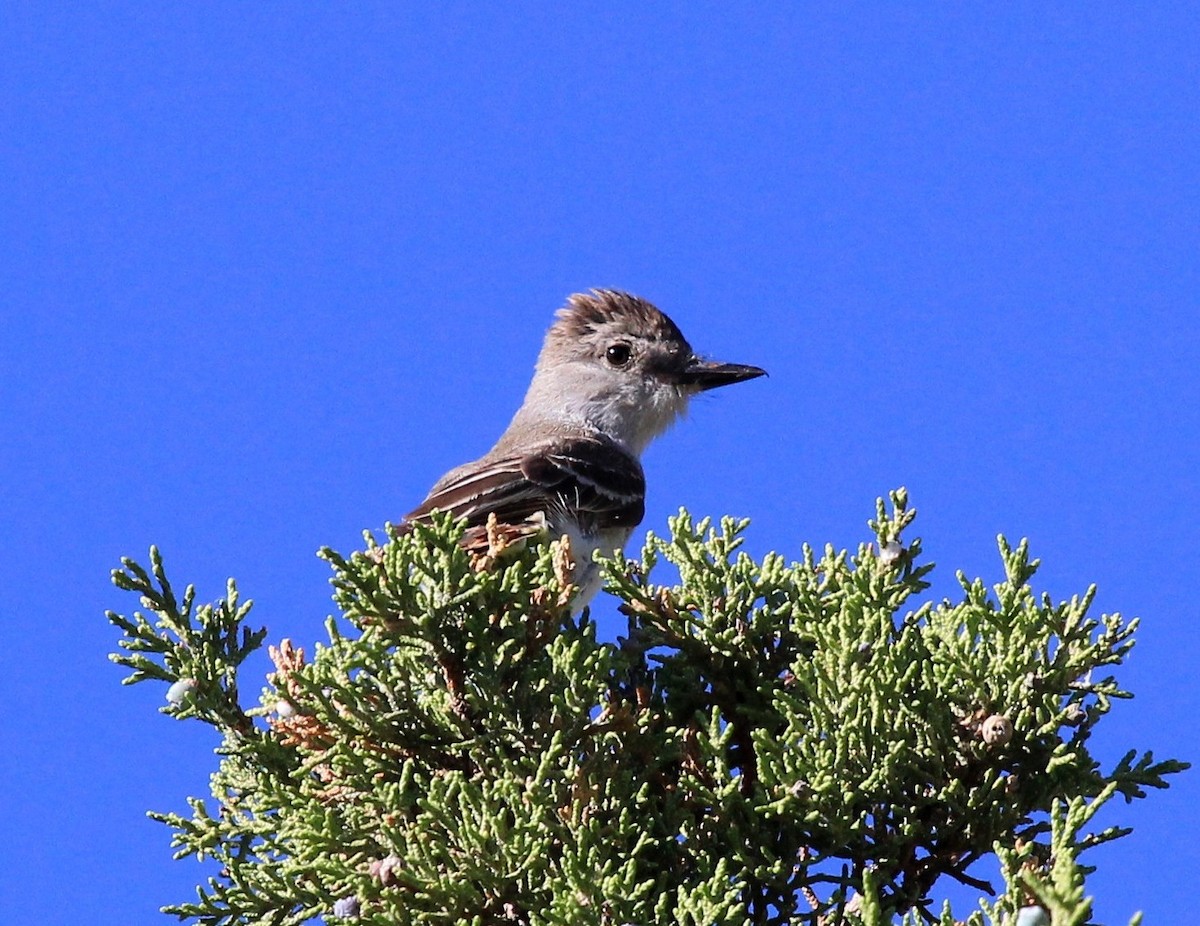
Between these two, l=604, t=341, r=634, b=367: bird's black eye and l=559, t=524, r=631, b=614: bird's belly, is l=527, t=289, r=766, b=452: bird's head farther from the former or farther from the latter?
l=559, t=524, r=631, b=614: bird's belly

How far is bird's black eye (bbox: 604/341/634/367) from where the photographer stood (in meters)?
8.73

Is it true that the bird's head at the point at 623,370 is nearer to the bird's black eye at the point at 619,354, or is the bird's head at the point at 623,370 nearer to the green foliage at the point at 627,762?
the bird's black eye at the point at 619,354

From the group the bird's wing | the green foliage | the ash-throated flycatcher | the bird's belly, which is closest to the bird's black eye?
the ash-throated flycatcher

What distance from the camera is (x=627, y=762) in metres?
4.48

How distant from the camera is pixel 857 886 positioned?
4250mm

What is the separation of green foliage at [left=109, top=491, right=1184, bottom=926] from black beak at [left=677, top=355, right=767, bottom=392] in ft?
12.9

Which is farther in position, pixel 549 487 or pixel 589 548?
pixel 589 548

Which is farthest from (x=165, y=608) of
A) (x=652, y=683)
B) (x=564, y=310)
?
(x=564, y=310)

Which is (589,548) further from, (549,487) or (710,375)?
(710,375)

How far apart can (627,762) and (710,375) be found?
4.35 meters

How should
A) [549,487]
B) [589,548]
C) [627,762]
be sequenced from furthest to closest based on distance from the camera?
[589,548] → [549,487] → [627,762]

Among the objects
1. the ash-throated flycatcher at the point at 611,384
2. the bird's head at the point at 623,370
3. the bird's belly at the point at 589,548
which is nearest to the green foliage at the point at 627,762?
the bird's belly at the point at 589,548

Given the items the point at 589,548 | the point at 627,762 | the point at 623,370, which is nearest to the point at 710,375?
the point at 623,370

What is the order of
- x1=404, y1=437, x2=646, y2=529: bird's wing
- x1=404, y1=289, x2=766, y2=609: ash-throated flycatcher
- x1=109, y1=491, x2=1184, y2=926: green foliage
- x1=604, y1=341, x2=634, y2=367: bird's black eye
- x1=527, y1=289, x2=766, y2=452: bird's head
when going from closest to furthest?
x1=109, y1=491, x2=1184, y2=926: green foliage, x1=404, y1=437, x2=646, y2=529: bird's wing, x1=404, y1=289, x2=766, y2=609: ash-throated flycatcher, x1=527, y1=289, x2=766, y2=452: bird's head, x1=604, y1=341, x2=634, y2=367: bird's black eye
